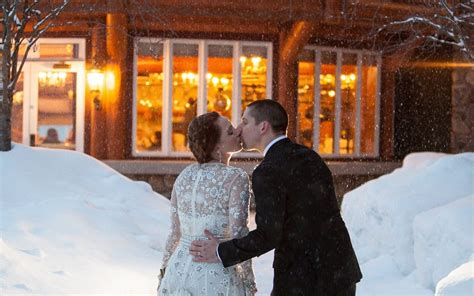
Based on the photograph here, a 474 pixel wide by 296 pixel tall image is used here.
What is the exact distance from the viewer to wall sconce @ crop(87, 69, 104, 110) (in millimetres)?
16344

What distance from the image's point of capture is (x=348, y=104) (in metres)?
18.5

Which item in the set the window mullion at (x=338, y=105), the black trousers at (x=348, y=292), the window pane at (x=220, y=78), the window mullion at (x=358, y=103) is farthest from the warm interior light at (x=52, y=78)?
the black trousers at (x=348, y=292)

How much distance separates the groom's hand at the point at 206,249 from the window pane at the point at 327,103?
47.6 feet

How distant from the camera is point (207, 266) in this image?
377cm

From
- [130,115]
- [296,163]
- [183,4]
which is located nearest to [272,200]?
[296,163]

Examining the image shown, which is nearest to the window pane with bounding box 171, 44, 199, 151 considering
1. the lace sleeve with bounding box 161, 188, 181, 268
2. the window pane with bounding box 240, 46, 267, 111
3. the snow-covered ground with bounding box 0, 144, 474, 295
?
the window pane with bounding box 240, 46, 267, 111

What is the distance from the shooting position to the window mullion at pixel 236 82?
55.9ft

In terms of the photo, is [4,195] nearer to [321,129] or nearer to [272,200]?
[272,200]

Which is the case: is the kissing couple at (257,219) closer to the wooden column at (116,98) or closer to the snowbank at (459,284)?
the snowbank at (459,284)

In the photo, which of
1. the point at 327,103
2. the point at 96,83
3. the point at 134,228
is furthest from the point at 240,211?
the point at 327,103

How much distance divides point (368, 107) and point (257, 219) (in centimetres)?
1565

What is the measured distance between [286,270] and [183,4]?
1216 centimetres

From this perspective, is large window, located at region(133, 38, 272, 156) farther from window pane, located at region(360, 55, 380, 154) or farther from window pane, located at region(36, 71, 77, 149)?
window pane, located at region(360, 55, 380, 154)

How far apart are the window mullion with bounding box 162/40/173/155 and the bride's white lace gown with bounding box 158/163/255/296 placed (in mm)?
13183
